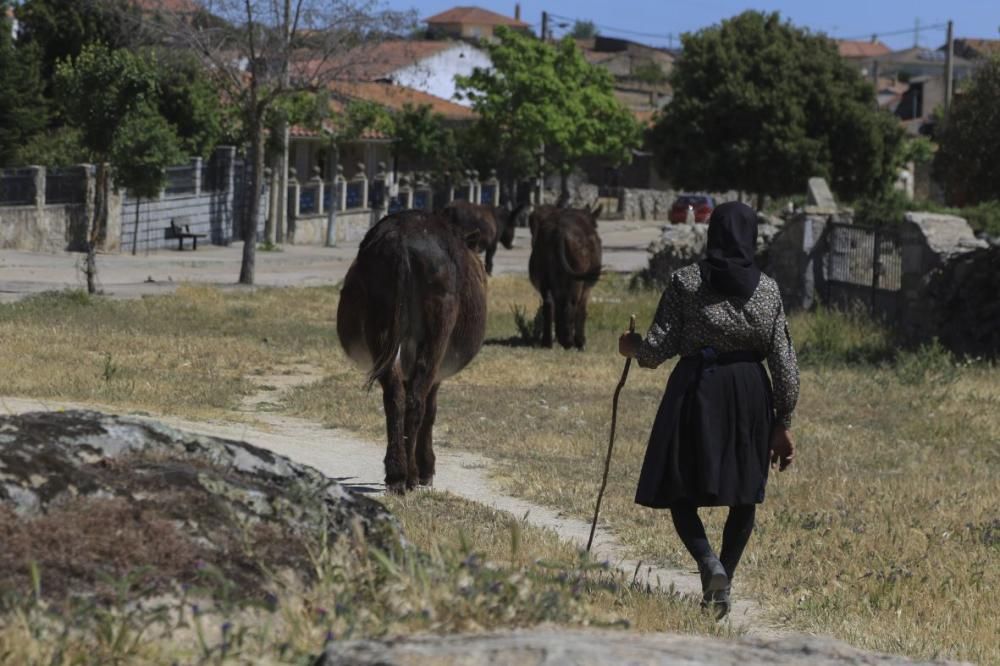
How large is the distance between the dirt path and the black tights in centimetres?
32

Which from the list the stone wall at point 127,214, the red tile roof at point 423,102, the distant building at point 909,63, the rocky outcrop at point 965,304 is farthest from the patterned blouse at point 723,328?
the distant building at point 909,63

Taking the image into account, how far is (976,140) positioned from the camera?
45562 mm

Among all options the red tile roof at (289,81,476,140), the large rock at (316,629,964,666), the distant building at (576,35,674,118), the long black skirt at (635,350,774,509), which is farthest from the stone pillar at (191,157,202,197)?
the distant building at (576,35,674,118)

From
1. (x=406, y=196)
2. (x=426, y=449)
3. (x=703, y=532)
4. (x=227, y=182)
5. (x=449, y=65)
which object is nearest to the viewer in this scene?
(x=703, y=532)

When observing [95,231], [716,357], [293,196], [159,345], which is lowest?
[159,345]

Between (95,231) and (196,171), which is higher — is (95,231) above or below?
below

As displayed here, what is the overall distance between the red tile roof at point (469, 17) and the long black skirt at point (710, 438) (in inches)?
5327

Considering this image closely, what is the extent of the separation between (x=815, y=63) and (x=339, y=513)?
1777 inches

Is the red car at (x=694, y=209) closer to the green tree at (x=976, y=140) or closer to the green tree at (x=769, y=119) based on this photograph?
the green tree at (x=769, y=119)

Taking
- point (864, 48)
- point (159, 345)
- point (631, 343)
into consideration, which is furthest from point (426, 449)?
point (864, 48)

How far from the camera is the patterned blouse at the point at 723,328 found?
7402mm

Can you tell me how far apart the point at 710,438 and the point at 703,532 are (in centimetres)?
51

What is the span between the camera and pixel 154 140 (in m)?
26.9

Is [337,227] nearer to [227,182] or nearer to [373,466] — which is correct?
[227,182]
